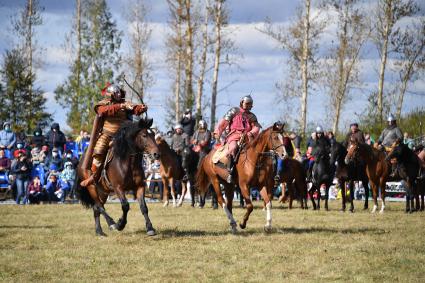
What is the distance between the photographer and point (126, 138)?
13.3 m

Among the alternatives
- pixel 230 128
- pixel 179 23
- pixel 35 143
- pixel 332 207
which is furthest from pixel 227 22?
pixel 230 128

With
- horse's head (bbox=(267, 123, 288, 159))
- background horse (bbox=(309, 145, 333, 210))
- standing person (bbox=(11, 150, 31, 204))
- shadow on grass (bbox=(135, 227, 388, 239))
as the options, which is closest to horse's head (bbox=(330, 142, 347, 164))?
background horse (bbox=(309, 145, 333, 210))

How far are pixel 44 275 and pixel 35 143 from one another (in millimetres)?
18704

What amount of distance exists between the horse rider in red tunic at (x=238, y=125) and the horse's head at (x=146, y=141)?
201cm

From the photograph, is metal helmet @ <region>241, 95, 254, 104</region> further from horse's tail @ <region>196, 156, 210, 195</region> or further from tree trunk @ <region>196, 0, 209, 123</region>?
tree trunk @ <region>196, 0, 209, 123</region>

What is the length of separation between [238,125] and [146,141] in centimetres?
240

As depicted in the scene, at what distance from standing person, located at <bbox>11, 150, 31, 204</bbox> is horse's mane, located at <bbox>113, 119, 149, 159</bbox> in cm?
1240

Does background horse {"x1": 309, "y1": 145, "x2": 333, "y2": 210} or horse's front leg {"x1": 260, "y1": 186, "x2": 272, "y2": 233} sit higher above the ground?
background horse {"x1": 309, "y1": 145, "x2": 333, "y2": 210}

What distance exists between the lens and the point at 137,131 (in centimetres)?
1322

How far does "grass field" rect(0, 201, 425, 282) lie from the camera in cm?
939

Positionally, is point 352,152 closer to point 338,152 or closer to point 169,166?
point 338,152

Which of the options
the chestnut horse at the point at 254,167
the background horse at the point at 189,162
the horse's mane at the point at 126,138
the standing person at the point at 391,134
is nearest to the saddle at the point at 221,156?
the chestnut horse at the point at 254,167

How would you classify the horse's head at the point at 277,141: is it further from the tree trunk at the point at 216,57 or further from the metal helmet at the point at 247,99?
the tree trunk at the point at 216,57

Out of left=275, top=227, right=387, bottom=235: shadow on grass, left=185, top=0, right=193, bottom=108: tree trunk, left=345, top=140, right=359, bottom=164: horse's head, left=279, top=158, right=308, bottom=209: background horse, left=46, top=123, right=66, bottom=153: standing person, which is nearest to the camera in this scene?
left=275, top=227, right=387, bottom=235: shadow on grass
